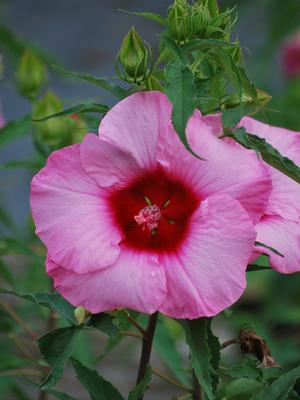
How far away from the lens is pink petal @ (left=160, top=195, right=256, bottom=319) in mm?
991

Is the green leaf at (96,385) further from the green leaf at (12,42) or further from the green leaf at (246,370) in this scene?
the green leaf at (12,42)

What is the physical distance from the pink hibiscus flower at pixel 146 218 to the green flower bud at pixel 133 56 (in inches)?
2.5

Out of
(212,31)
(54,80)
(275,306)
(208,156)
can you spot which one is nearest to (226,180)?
(208,156)

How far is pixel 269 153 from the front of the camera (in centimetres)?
102

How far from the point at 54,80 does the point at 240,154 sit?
5.17 meters

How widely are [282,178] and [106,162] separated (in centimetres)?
20

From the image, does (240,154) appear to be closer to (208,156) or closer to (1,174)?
(208,156)

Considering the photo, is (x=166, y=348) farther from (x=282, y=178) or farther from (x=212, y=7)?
(x=212, y=7)

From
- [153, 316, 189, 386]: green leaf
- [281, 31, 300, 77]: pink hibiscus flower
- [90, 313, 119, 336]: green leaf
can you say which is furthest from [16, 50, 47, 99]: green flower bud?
[281, 31, 300, 77]: pink hibiscus flower

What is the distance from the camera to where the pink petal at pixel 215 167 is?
1018 millimetres

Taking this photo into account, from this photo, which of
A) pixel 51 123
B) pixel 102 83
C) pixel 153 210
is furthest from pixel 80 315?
pixel 51 123

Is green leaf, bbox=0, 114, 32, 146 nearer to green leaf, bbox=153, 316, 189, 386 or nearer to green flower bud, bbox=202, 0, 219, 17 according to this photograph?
green leaf, bbox=153, 316, 189, 386

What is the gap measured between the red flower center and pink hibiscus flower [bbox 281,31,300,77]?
2136mm

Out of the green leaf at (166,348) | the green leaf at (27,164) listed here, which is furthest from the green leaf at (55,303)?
the green leaf at (27,164)
